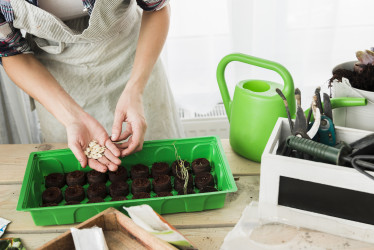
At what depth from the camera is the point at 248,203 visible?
0.97 meters

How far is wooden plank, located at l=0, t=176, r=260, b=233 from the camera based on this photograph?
2.99 ft

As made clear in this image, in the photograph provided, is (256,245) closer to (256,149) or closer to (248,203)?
(248,203)

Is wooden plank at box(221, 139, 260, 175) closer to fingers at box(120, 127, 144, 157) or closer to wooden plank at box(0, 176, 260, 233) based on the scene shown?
wooden plank at box(0, 176, 260, 233)

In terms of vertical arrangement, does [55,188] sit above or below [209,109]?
above

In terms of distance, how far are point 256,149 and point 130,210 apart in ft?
1.30

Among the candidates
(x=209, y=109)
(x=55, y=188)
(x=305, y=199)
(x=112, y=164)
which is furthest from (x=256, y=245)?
(x=209, y=109)

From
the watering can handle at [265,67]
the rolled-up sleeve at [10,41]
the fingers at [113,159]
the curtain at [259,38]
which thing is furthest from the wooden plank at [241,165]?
the curtain at [259,38]

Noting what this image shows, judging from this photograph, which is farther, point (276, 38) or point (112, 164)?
point (276, 38)

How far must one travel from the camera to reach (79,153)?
3.31 ft

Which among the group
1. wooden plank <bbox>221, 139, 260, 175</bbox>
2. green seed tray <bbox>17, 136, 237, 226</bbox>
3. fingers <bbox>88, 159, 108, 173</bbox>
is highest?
fingers <bbox>88, 159, 108, 173</bbox>

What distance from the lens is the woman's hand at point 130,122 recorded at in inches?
40.7

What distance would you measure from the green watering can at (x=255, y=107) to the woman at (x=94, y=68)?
25 cm

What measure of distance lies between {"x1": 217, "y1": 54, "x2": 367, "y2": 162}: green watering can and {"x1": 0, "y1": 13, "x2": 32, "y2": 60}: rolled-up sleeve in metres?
0.57

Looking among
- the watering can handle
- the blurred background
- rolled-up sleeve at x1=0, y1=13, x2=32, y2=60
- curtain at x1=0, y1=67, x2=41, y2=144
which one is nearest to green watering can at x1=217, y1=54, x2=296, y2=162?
the watering can handle
